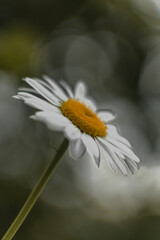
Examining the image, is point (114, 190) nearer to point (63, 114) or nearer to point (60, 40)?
point (60, 40)

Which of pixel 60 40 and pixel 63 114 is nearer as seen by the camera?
pixel 63 114

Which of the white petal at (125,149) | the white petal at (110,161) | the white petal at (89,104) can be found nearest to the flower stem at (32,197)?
the white petal at (110,161)

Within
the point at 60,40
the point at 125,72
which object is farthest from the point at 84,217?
the point at 60,40

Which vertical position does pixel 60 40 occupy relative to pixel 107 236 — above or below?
above

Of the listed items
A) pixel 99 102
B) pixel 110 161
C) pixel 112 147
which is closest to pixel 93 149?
pixel 110 161

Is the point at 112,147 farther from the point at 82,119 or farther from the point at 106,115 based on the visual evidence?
the point at 106,115

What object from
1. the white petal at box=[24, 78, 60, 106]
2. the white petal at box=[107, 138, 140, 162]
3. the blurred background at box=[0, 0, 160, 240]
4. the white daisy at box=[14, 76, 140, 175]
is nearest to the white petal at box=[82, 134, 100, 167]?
the white daisy at box=[14, 76, 140, 175]

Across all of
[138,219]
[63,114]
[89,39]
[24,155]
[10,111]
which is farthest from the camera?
[89,39]

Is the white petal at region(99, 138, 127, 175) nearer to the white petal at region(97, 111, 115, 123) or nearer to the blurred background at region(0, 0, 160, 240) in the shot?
the white petal at region(97, 111, 115, 123)
